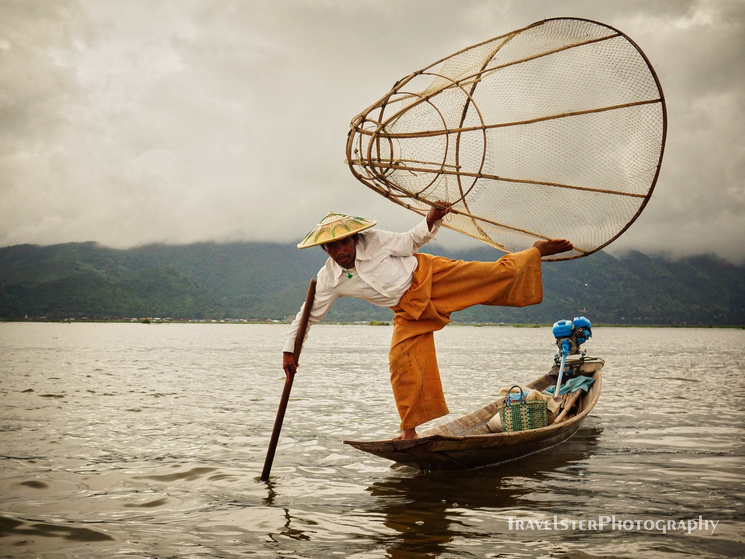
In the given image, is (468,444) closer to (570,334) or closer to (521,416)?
(521,416)

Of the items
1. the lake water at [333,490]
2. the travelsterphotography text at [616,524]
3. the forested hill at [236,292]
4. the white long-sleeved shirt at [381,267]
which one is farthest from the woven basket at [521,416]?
the forested hill at [236,292]

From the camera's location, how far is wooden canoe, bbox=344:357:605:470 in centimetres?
477

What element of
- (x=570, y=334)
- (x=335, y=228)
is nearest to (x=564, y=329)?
(x=570, y=334)

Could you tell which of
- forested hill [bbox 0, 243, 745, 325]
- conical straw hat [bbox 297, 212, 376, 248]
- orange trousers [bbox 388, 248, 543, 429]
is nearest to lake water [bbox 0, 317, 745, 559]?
orange trousers [bbox 388, 248, 543, 429]

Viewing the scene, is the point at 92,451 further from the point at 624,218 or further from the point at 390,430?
the point at 624,218

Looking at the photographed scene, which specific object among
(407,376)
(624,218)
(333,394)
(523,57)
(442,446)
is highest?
(523,57)

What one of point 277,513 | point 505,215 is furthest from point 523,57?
point 277,513

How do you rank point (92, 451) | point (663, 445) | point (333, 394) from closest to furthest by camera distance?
point (92, 451)
point (663, 445)
point (333, 394)

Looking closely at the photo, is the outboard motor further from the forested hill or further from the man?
the forested hill

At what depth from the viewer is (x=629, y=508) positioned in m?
4.52

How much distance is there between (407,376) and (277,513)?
1529mm

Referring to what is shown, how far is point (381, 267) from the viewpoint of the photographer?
4754 mm

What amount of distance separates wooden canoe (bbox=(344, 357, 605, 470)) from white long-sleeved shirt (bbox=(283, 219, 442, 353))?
1.23 m

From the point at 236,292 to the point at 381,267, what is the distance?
523 feet
